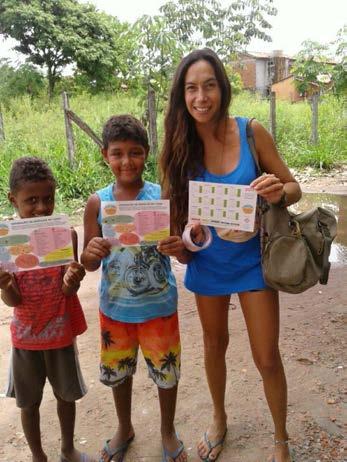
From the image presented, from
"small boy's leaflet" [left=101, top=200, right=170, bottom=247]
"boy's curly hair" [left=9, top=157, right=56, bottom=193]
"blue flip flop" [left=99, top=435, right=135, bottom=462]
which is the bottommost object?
"blue flip flop" [left=99, top=435, right=135, bottom=462]

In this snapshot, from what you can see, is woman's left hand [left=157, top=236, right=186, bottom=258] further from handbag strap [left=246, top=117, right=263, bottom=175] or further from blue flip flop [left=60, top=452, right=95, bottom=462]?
blue flip flop [left=60, top=452, right=95, bottom=462]

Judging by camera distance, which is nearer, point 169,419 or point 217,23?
point 169,419

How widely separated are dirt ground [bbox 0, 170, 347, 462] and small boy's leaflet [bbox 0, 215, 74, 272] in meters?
1.10

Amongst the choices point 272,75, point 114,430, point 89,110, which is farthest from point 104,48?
point 114,430

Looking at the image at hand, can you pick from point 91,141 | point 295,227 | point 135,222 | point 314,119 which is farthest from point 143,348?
point 314,119

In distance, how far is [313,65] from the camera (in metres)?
13.1

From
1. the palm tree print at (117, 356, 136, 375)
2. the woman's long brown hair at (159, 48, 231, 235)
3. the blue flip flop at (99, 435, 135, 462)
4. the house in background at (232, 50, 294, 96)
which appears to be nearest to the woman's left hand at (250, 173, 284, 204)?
the woman's long brown hair at (159, 48, 231, 235)

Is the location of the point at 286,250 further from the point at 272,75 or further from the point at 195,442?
the point at 272,75

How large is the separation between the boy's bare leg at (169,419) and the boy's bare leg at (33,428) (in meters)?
0.57

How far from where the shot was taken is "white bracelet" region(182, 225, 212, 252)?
6.16ft

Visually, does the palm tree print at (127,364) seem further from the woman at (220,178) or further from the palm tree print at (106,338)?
→ the woman at (220,178)

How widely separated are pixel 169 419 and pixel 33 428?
625mm

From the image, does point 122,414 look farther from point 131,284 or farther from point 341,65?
point 341,65

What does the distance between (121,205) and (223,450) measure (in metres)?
1.36
